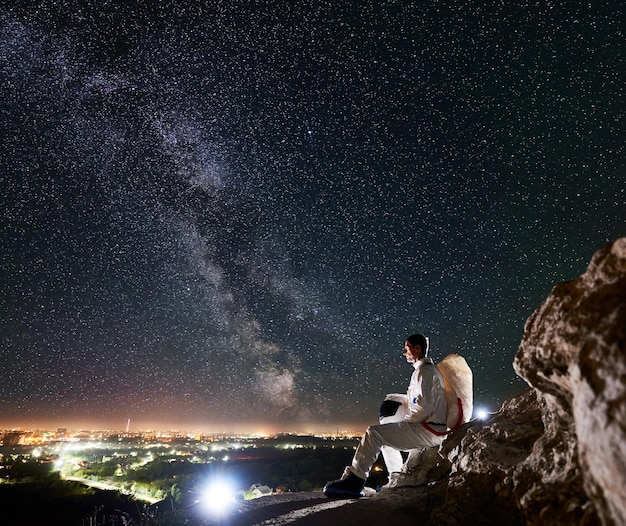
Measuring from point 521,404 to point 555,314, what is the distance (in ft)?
11.8

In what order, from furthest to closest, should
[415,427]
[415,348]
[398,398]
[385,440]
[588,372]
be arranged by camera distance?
1. [398,398]
2. [415,348]
3. [415,427]
4. [385,440]
5. [588,372]

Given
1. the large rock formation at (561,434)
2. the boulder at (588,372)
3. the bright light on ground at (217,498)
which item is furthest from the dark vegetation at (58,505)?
the boulder at (588,372)

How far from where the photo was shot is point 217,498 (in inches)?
237

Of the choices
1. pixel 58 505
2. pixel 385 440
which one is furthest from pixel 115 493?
pixel 385 440

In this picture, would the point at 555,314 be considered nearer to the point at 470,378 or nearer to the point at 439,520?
the point at 439,520

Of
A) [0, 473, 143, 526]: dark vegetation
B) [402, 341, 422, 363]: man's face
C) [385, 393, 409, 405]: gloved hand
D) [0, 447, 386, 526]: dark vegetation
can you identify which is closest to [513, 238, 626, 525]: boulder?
[402, 341, 422, 363]: man's face

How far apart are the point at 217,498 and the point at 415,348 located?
433cm

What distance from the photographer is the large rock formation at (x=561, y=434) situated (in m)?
2.02

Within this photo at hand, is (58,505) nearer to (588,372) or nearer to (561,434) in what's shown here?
(561,434)

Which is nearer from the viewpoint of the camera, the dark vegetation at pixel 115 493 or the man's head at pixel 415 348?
the man's head at pixel 415 348

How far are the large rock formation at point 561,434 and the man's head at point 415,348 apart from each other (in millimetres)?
1498

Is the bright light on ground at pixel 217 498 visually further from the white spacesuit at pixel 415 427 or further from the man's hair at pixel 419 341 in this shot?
the man's hair at pixel 419 341

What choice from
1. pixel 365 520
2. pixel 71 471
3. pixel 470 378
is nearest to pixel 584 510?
pixel 365 520

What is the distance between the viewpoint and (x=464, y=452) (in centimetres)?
531
